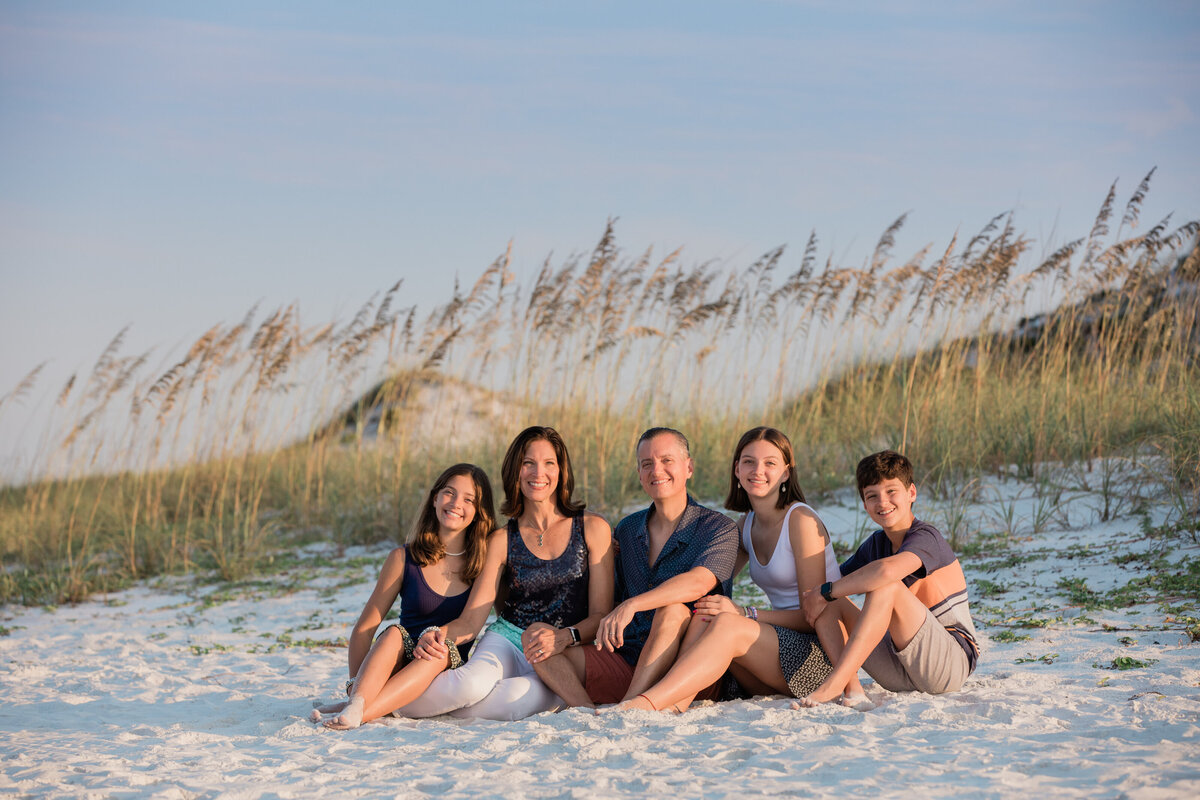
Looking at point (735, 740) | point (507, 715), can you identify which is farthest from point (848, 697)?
point (507, 715)

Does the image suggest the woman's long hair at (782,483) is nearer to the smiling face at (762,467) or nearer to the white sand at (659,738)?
the smiling face at (762,467)

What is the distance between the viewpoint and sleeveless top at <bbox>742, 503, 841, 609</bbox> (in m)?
3.51

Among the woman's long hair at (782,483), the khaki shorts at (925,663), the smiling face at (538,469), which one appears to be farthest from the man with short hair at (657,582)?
the khaki shorts at (925,663)

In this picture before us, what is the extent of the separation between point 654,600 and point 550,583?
0.49m

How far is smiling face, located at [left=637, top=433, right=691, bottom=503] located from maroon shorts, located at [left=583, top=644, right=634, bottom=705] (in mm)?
608

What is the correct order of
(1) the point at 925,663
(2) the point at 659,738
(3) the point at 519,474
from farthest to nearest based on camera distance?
(3) the point at 519,474 → (1) the point at 925,663 → (2) the point at 659,738

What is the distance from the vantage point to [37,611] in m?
6.73

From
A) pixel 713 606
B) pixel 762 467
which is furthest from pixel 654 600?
pixel 762 467

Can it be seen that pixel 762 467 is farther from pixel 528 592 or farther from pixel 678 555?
pixel 528 592

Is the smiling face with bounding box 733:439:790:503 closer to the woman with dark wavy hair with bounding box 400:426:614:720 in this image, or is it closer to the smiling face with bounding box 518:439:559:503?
the woman with dark wavy hair with bounding box 400:426:614:720

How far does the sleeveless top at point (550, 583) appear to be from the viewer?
369cm

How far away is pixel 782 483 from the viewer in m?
3.60

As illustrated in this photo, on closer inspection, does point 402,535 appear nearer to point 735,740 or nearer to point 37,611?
point 37,611

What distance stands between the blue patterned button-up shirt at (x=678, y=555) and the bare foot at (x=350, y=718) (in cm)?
96
